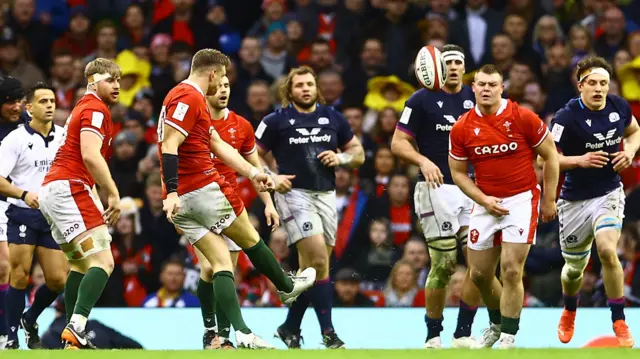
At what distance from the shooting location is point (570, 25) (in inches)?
669

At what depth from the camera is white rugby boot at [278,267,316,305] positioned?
10375 millimetres

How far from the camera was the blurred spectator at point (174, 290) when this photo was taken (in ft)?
47.1

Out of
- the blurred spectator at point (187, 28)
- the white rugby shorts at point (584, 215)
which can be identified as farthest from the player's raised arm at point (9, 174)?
the blurred spectator at point (187, 28)

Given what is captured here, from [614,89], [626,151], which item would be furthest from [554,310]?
[614,89]

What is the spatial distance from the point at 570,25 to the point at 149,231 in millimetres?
6106

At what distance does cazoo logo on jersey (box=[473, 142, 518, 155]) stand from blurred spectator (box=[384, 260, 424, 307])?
3398 mm

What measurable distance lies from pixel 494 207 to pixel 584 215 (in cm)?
139

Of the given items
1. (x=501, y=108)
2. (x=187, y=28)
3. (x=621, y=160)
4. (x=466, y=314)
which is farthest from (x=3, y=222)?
(x=187, y=28)

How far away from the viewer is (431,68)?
11352mm

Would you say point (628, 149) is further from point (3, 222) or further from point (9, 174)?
point (3, 222)

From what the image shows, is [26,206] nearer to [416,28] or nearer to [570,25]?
[416,28]

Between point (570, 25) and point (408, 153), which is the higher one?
point (570, 25)

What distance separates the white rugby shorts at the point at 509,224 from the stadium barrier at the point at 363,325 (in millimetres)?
1890

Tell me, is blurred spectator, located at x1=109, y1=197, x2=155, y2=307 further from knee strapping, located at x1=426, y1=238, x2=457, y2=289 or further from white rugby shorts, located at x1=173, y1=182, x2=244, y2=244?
white rugby shorts, located at x1=173, y1=182, x2=244, y2=244
